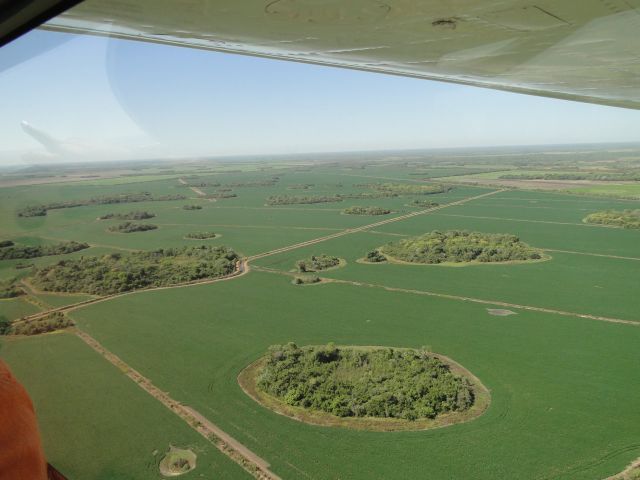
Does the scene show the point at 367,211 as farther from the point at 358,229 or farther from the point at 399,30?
the point at 399,30

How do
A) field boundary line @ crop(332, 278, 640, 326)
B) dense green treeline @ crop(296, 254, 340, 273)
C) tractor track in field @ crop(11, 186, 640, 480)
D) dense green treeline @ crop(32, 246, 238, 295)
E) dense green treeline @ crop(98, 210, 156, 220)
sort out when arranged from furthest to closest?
1. dense green treeline @ crop(98, 210, 156, 220)
2. dense green treeline @ crop(296, 254, 340, 273)
3. dense green treeline @ crop(32, 246, 238, 295)
4. field boundary line @ crop(332, 278, 640, 326)
5. tractor track in field @ crop(11, 186, 640, 480)

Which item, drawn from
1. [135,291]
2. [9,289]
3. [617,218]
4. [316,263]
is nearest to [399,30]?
[135,291]

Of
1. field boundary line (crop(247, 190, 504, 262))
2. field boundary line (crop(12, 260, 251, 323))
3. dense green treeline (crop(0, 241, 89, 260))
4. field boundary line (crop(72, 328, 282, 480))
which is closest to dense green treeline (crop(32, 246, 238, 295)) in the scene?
field boundary line (crop(12, 260, 251, 323))

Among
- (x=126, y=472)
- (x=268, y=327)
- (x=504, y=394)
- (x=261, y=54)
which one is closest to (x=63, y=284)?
(x=268, y=327)

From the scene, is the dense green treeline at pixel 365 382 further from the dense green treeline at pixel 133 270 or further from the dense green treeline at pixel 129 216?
the dense green treeline at pixel 129 216

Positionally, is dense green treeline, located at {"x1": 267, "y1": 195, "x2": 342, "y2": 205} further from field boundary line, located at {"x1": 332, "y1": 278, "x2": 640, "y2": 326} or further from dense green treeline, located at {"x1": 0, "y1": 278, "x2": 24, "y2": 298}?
dense green treeline, located at {"x1": 0, "y1": 278, "x2": 24, "y2": 298}


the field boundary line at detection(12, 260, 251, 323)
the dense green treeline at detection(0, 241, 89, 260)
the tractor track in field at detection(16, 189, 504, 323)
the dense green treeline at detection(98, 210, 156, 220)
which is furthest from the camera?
the dense green treeline at detection(98, 210, 156, 220)

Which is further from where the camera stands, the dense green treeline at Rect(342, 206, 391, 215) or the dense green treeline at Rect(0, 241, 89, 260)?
the dense green treeline at Rect(342, 206, 391, 215)
